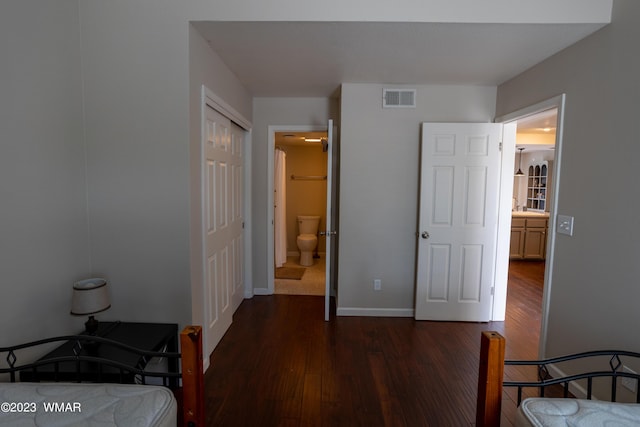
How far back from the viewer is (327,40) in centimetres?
223

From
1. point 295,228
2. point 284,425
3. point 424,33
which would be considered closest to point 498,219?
point 424,33

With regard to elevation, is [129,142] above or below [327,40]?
below

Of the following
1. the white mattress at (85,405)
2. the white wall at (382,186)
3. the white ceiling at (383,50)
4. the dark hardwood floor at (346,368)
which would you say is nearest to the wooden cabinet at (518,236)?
the dark hardwood floor at (346,368)

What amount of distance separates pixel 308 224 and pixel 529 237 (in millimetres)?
4012

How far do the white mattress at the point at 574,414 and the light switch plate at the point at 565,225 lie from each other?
1377 millimetres

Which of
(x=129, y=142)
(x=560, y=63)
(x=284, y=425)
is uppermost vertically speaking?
(x=560, y=63)

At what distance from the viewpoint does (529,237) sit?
19.3 feet

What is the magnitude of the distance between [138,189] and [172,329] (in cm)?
93

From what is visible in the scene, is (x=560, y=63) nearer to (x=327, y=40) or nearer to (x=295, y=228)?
(x=327, y=40)

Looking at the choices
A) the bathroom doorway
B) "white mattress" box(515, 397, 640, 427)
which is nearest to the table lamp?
"white mattress" box(515, 397, 640, 427)

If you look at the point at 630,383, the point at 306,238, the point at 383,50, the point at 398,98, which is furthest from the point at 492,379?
the point at 306,238

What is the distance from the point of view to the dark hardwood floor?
6.41ft

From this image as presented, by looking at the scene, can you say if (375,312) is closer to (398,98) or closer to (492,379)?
(398,98)

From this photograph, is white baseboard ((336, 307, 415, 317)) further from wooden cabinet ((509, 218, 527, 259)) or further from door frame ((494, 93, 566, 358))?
wooden cabinet ((509, 218, 527, 259))
